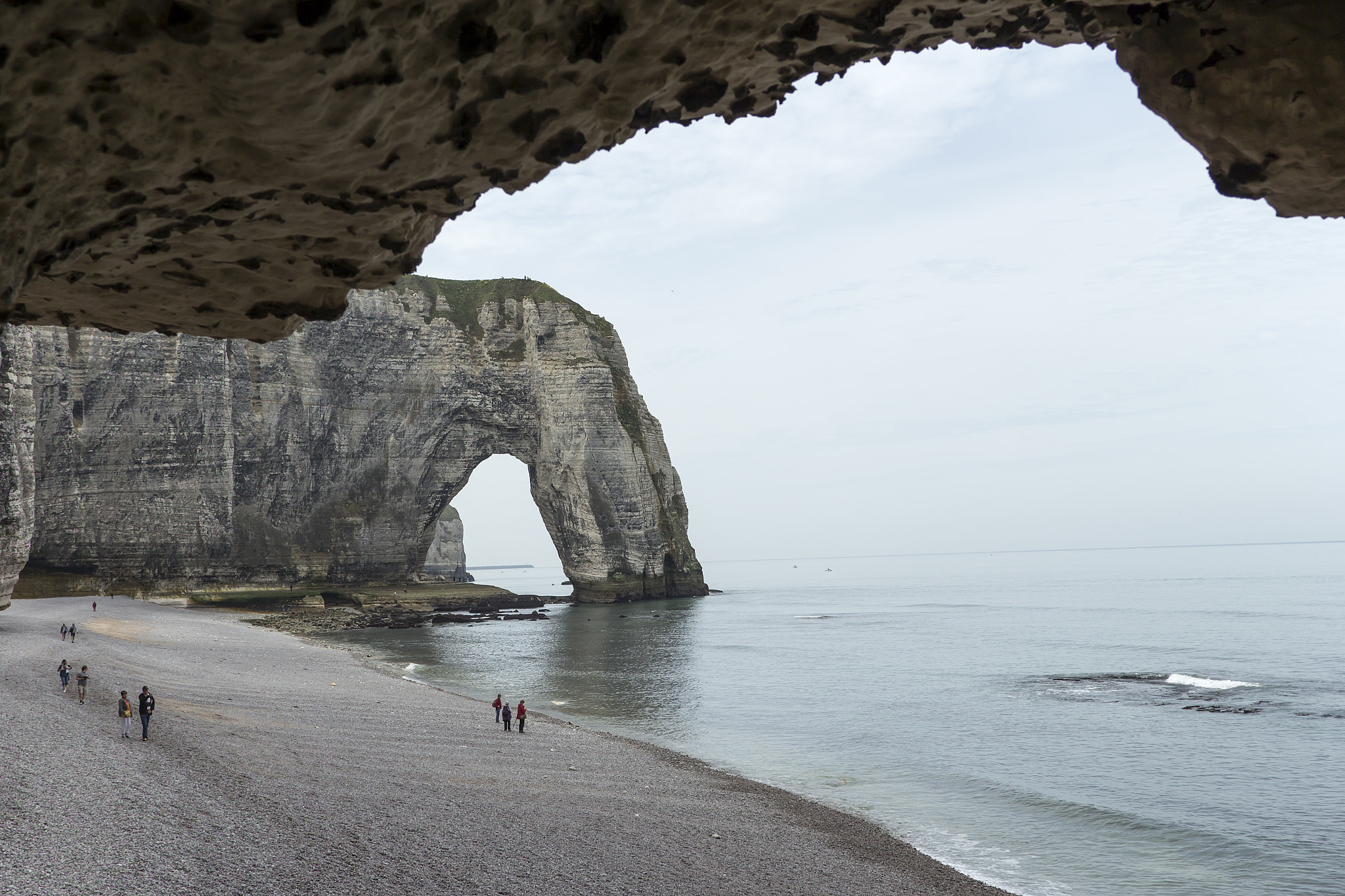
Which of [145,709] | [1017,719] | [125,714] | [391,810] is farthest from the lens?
[1017,719]

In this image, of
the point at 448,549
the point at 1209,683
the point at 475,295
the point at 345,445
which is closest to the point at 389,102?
the point at 1209,683

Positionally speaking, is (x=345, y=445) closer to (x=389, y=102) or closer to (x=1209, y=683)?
(x=1209, y=683)

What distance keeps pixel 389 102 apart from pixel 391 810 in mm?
15860

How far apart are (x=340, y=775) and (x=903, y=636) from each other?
52038mm

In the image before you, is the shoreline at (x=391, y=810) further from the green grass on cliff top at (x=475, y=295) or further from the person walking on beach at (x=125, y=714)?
the green grass on cliff top at (x=475, y=295)

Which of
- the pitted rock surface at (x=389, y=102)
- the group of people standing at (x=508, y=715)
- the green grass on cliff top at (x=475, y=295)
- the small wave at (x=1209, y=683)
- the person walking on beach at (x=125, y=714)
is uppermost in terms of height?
the green grass on cliff top at (x=475, y=295)

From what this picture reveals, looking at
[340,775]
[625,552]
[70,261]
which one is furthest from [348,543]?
[70,261]

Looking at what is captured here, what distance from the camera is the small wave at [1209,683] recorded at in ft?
123

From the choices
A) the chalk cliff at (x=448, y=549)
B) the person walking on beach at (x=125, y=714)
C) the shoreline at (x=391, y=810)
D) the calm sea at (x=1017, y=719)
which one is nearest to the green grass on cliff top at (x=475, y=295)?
the calm sea at (x=1017, y=719)

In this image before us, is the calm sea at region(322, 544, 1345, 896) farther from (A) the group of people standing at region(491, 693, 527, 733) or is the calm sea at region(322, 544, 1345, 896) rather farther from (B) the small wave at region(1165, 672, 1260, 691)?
(A) the group of people standing at region(491, 693, 527, 733)

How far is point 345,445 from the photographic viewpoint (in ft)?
238

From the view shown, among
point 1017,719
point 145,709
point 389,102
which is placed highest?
point 389,102

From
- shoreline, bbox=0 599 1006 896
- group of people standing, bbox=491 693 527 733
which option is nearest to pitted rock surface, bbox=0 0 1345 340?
shoreline, bbox=0 599 1006 896

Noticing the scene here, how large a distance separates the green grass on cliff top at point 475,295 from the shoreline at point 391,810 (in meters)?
55.0
